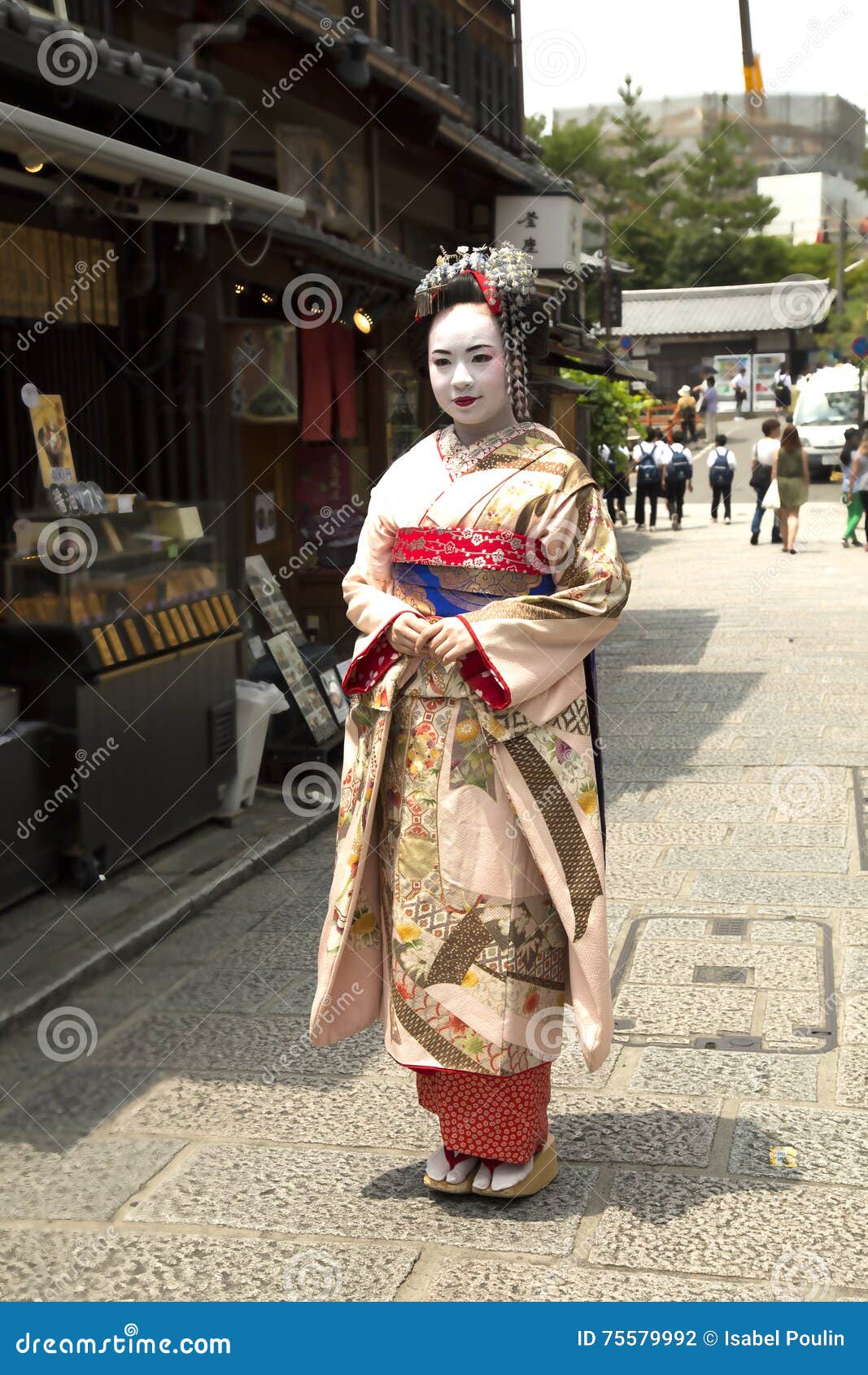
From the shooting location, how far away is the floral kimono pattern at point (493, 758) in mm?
3564

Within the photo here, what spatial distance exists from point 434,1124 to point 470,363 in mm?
2100

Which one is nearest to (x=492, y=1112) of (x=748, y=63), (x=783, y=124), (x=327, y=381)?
(x=327, y=381)

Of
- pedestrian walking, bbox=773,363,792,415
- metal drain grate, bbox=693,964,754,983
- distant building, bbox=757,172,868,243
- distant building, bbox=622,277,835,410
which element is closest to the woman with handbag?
metal drain grate, bbox=693,964,754,983

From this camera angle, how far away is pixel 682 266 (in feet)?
189

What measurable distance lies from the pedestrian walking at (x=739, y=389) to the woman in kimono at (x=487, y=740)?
46.5 meters

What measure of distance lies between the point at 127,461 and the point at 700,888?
12.2 ft

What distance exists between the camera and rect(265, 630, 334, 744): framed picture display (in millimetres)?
8305

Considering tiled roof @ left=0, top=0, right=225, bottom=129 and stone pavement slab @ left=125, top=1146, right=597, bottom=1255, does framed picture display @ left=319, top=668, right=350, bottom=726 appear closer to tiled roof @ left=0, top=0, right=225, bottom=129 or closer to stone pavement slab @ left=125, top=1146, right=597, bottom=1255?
tiled roof @ left=0, top=0, right=225, bottom=129

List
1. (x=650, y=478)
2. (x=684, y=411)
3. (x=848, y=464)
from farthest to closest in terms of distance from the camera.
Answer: (x=684, y=411)
(x=848, y=464)
(x=650, y=478)

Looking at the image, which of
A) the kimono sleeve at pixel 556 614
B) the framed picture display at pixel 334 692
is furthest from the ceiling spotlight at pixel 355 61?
the kimono sleeve at pixel 556 614

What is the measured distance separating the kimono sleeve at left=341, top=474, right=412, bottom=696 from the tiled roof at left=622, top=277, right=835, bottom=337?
48.2 metres

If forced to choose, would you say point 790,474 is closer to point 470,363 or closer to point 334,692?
point 334,692

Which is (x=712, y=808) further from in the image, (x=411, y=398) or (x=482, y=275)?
(x=411, y=398)

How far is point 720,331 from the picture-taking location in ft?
168
